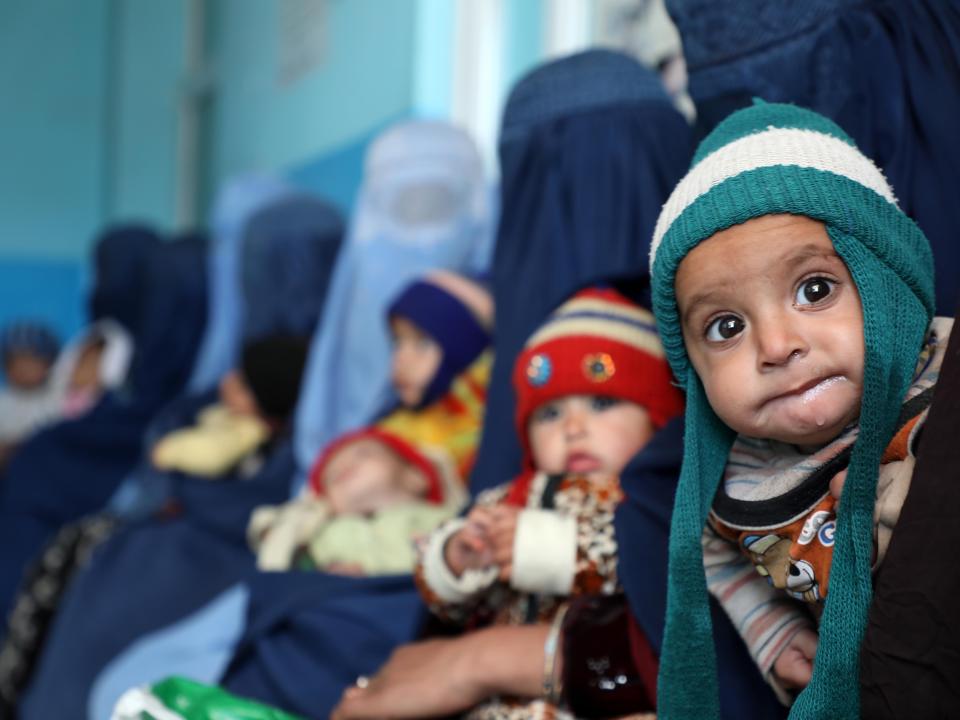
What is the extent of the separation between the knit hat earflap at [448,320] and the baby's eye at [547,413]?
0.75m

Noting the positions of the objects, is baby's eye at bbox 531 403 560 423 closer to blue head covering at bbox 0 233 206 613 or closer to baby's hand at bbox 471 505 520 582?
baby's hand at bbox 471 505 520 582

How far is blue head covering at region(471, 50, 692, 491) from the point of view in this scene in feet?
6.59

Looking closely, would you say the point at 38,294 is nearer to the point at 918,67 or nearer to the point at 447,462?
the point at 447,462

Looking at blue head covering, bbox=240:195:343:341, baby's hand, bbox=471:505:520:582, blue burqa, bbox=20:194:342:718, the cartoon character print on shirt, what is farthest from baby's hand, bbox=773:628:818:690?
blue head covering, bbox=240:195:343:341

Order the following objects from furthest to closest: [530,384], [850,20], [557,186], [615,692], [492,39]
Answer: [492,39] → [557,186] → [530,384] → [850,20] → [615,692]

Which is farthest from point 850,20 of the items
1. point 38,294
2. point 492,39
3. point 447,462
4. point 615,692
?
point 38,294

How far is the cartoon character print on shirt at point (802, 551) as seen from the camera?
1117mm

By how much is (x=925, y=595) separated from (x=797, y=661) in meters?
0.29

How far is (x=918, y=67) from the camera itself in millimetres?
1462

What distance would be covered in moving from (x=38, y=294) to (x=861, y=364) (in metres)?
6.62

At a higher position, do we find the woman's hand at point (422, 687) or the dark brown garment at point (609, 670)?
the dark brown garment at point (609, 670)

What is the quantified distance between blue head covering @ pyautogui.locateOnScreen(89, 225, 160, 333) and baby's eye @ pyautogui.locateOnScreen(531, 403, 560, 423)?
3.31 meters

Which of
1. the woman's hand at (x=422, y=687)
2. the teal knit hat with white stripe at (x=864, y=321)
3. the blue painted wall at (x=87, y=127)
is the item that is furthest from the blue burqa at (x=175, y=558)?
the blue painted wall at (x=87, y=127)

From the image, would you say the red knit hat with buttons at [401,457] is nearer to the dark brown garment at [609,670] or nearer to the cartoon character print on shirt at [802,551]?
the dark brown garment at [609,670]
